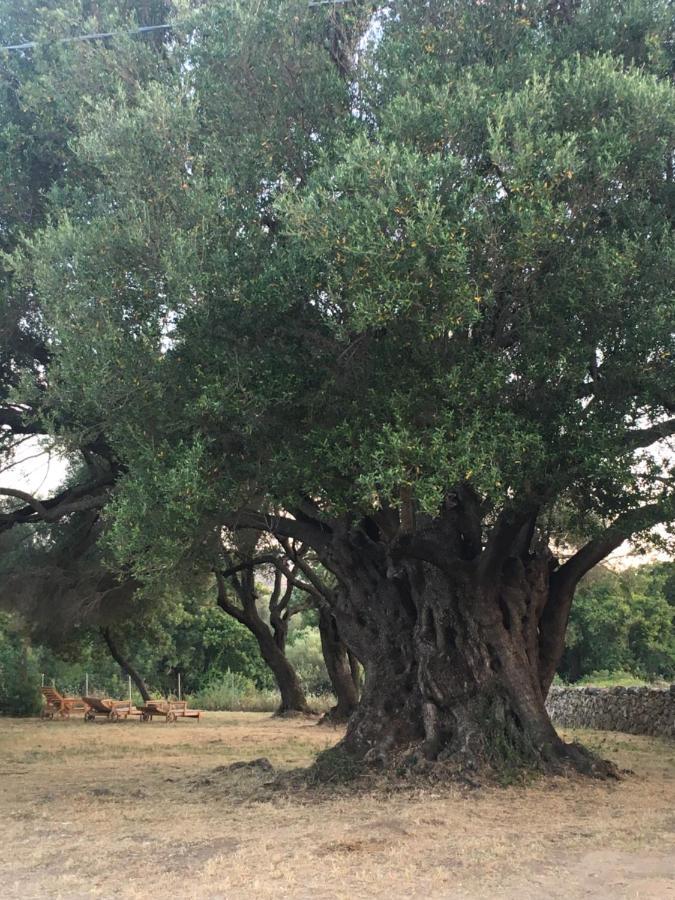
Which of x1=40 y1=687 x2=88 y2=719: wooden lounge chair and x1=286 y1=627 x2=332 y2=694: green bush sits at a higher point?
x1=286 y1=627 x2=332 y2=694: green bush

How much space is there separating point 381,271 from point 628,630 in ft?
120

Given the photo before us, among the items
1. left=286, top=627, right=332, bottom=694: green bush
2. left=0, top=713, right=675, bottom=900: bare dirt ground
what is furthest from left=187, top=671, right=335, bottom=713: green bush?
left=0, top=713, right=675, bottom=900: bare dirt ground

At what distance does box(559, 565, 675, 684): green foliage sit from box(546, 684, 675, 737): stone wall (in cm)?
1643

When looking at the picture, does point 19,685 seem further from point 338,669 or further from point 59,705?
point 338,669

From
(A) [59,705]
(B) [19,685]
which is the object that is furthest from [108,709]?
(B) [19,685]

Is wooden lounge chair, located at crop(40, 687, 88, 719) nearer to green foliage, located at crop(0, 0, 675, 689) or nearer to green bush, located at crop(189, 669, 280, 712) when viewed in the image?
green bush, located at crop(189, 669, 280, 712)

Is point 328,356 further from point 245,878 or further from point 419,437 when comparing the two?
point 245,878

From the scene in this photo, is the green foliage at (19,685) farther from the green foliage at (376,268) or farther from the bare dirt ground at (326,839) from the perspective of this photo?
the green foliage at (376,268)

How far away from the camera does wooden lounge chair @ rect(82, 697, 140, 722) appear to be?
991 inches

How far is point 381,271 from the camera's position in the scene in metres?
6.93

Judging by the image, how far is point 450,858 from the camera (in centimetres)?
Answer: 628

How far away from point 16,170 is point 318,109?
4.37m

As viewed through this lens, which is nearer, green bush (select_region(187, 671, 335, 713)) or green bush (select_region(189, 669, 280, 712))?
green bush (select_region(187, 671, 335, 713))

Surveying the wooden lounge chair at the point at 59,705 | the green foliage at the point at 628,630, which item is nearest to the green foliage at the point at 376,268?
the wooden lounge chair at the point at 59,705
